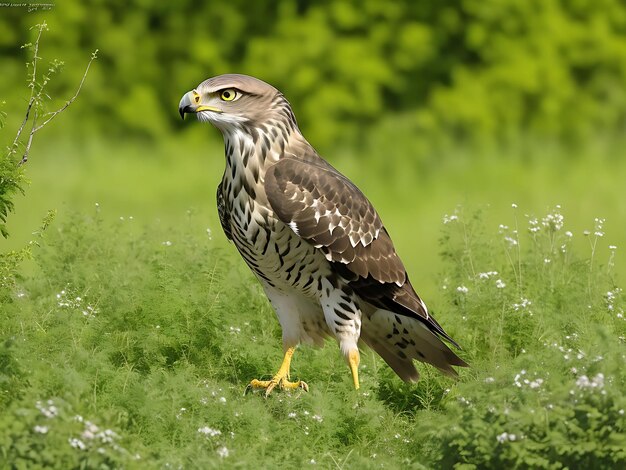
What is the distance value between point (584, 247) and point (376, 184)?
2.86 m

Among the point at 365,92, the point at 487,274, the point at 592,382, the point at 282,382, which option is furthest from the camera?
the point at 365,92

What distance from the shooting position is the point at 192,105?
693cm

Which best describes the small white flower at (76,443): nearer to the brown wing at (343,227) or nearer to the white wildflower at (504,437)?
the white wildflower at (504,437)

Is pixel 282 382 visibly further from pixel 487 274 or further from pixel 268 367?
pixel 487 274

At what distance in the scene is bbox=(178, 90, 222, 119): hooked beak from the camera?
6914 mm

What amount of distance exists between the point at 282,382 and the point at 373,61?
23.1 feet

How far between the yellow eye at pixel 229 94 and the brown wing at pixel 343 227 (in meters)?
0.42

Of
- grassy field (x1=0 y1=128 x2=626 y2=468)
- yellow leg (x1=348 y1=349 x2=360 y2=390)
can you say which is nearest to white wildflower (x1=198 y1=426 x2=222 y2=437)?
grassy field (x1=0 y1=128 x2=626 y2=468)

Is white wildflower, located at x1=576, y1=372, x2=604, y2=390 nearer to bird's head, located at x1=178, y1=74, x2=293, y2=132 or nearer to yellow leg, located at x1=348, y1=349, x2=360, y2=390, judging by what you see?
yellow leg, located at x1=348, y1=349, x2=360, y2=390

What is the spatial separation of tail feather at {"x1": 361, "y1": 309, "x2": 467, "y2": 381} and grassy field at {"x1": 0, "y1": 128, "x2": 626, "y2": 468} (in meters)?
0.16

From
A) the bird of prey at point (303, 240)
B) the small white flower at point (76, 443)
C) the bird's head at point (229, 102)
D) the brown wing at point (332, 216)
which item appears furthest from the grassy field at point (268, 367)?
the bird's head at point (229, 102)

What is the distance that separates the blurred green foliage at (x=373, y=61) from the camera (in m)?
14.0

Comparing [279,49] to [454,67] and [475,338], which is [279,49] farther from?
[475,338]

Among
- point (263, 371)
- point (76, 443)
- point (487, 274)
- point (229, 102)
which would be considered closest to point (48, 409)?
point (76, 443)
